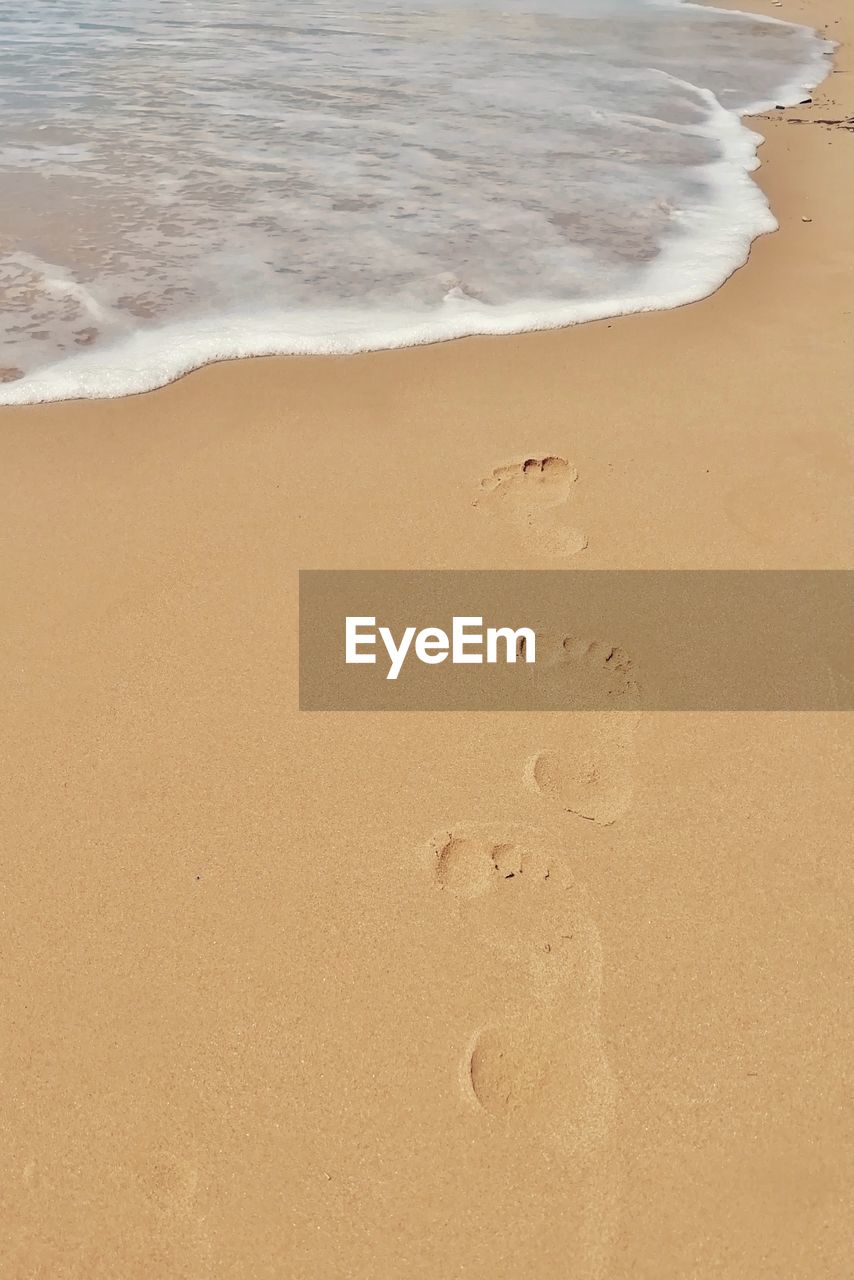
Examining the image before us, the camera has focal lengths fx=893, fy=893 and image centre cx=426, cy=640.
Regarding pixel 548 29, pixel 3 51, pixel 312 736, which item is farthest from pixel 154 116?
pixel 312 736

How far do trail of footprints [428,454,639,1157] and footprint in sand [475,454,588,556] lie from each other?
1.50ft

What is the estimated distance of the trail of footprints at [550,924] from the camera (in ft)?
5.93

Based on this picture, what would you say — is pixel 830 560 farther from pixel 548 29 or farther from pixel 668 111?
pixel 548 29

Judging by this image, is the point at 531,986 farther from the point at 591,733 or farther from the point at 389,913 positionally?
the point at 591,733

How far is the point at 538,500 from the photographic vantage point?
3174 millimetres

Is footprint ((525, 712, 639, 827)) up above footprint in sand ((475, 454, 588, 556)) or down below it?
below

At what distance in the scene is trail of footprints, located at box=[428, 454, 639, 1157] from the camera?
181 cm

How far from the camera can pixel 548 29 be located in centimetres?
952

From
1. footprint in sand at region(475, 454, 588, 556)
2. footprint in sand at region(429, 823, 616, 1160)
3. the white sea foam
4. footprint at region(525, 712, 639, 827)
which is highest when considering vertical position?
the white sea foam

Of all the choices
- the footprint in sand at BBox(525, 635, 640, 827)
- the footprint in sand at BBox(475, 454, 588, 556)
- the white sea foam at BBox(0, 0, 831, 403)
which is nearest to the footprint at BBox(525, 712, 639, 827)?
the footprint in sand at BBox(525, 635, 640, 827)

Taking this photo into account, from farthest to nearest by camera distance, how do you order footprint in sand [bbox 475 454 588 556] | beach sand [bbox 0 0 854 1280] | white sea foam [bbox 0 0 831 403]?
1. white sea foam [bbox 0 0 831 403]
2. footprint in sand [bbox 475 454 588 556]
3. beach sand [bbox 0 0 854 1280]

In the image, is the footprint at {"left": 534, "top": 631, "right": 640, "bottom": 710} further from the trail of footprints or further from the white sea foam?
the white sea foam

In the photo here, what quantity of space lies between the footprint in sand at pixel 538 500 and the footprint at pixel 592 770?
2.40 ft

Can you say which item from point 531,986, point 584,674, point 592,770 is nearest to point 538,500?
point 584,674
